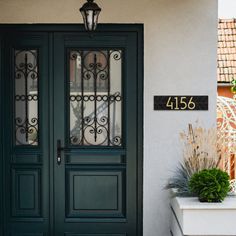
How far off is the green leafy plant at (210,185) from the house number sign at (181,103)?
0.94 metres

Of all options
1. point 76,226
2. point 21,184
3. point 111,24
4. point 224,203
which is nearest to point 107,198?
point 76,226

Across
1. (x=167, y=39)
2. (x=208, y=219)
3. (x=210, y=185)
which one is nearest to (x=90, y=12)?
(x=167, y=39)

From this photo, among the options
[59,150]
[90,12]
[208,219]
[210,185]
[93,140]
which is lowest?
[208,219]

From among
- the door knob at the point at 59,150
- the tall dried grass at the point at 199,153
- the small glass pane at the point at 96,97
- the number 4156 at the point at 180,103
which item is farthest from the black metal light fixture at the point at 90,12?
the tall dried grass at the point at 199,153

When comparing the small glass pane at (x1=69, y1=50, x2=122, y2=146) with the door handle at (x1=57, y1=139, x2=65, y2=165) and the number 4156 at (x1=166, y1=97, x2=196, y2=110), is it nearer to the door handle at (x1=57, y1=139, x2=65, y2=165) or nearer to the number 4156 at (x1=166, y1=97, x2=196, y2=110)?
the door handle at (x1=57, y1=139, x2=65, y2=165)

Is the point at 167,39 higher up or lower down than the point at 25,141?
higher up

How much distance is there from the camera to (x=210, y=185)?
535 centimetres

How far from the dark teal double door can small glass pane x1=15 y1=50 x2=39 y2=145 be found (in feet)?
0.04

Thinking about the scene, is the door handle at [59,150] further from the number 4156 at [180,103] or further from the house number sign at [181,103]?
the number 4156 at [180,103]

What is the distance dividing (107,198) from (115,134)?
2.35ft

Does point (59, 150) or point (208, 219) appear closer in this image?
point (208, 219)

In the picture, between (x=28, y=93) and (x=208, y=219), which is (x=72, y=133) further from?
(x=208, y=219)

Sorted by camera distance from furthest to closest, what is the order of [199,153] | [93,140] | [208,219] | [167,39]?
1. [93,140]
2. [167,39]
3. [199,153]
4. [208,219]

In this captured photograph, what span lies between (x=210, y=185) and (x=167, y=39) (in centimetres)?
175
